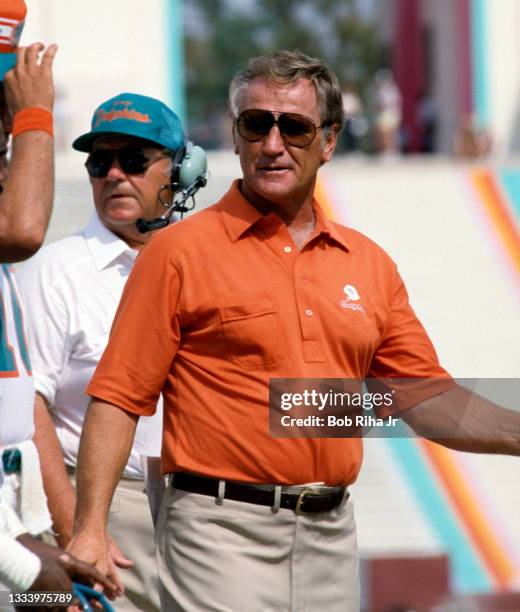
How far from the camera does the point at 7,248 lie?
275 cm

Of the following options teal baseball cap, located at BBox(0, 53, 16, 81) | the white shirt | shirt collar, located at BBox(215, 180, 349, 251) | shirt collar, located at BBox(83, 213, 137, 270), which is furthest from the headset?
teal baseball cap, located at BBox(0, 53, 16, 81)

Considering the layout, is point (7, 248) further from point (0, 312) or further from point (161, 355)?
point (161, 355)

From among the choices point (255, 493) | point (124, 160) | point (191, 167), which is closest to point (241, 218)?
point (255, 493)

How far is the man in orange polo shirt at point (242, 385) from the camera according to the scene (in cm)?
334

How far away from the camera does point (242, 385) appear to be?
335 cm

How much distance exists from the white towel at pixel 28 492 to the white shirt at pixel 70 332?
1012 mm

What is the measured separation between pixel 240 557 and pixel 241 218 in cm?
82

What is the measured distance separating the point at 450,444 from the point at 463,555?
20.6ft

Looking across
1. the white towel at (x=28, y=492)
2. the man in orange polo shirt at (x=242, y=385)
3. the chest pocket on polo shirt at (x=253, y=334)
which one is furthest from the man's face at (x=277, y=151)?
the white towel at (x=28, y=492)

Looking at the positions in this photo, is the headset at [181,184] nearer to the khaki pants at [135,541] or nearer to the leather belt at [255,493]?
the khaki pants at [135,541]

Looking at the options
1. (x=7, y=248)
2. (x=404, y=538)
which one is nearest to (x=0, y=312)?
(x=7, y=248)

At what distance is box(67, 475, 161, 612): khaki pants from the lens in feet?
13.8

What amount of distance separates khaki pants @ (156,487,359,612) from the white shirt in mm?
712

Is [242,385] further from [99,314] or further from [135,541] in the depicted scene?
[135,541]
